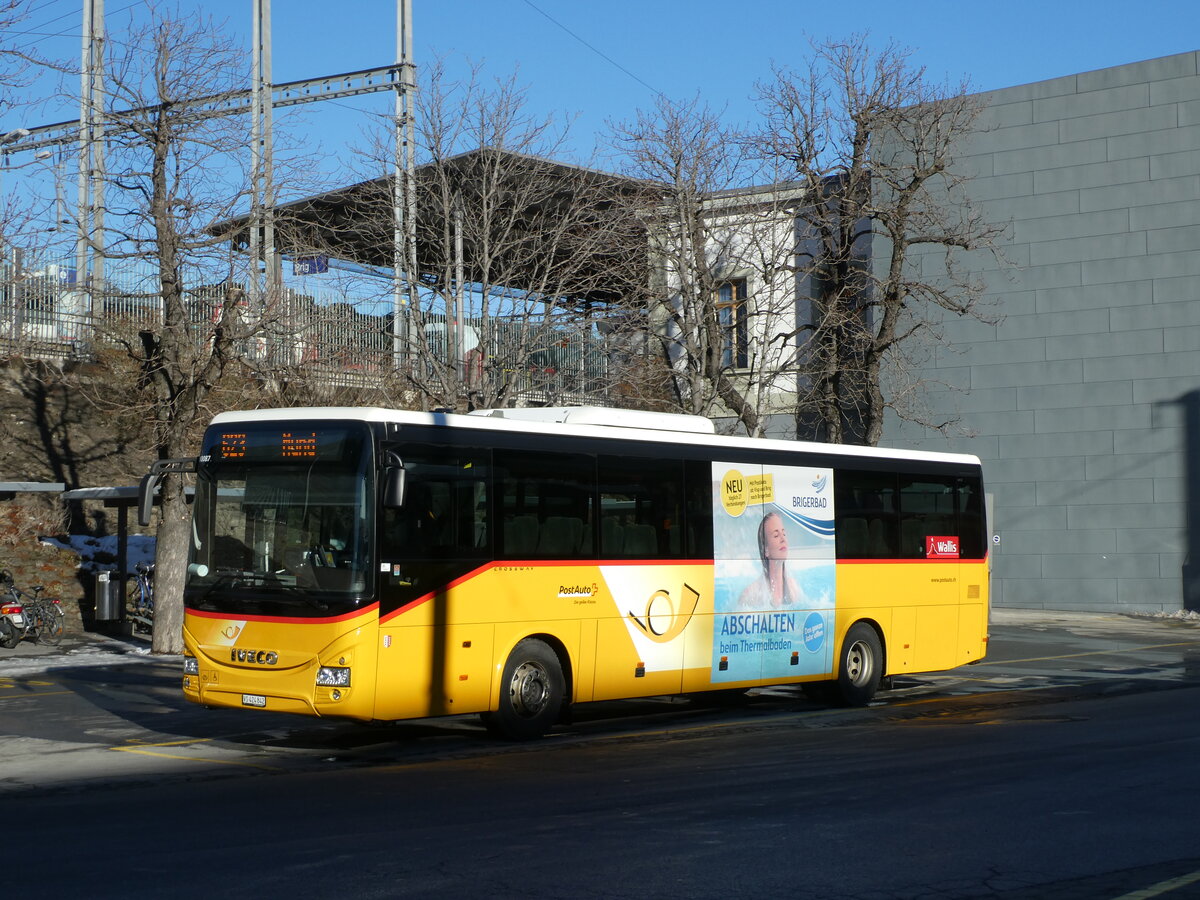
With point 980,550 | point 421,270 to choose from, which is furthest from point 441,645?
point 421,270

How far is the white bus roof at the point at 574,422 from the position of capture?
1254 cm

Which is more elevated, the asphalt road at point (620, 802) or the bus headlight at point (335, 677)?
the bus headlight at point (335, 677)

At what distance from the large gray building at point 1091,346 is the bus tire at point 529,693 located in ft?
69.9

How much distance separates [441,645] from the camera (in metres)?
12.6

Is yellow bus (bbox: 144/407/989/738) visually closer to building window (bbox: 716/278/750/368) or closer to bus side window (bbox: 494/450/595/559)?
bus side window (bbox: 494/450/595/559)

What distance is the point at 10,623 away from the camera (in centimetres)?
2206

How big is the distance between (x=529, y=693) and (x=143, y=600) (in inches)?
570

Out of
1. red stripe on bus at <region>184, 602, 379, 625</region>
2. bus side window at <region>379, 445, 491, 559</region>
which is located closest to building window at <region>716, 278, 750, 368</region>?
bus side window at <region>379, 445, 491, 559</region>

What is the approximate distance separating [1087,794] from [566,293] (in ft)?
55.7

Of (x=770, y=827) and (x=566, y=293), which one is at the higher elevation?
(x=566, y=293)

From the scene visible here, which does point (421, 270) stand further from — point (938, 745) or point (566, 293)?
point (938, 745)

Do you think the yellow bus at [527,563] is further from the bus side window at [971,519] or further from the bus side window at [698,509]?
the bus side window at [971,519]

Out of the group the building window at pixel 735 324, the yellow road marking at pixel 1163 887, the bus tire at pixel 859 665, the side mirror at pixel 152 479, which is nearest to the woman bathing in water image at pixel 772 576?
the bus tire at pixel 859 665

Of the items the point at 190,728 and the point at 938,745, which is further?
the point at 190,728
